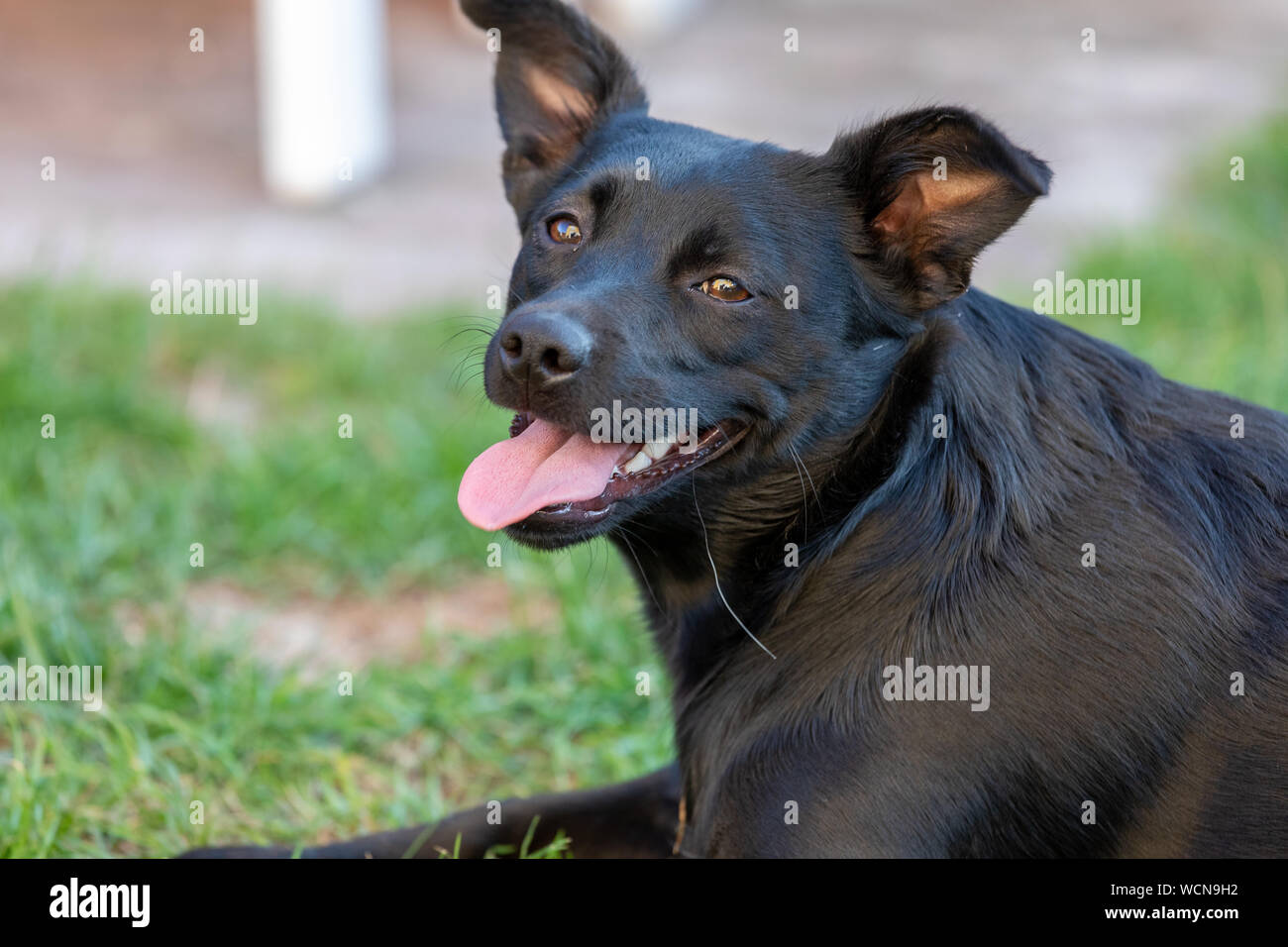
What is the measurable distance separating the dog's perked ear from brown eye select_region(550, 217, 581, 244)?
0.51 m

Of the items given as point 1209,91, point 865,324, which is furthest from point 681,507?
point 1209,91

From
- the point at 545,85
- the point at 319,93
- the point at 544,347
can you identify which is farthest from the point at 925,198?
the point at 319,93

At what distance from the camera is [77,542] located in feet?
13.4

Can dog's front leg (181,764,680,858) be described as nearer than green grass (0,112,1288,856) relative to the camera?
Yes

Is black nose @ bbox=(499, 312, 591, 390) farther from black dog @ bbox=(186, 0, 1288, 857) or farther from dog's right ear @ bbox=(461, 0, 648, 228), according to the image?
dog's right ear @ bbox=(461, 0, 648, 228)

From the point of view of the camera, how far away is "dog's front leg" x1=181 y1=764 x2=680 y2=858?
2.88 meters

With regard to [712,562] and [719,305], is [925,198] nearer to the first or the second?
[719,305]

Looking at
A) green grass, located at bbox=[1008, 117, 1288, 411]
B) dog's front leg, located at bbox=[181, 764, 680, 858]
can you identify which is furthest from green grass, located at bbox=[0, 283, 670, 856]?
green grass, located at bbox=[1008, 117, 1288, 411]

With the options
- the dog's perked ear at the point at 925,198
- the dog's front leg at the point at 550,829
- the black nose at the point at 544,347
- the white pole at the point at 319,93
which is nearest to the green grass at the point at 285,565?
the dog's front leg at the point at 550,829

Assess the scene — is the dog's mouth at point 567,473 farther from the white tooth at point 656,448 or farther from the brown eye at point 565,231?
the brown eye at point 565,231

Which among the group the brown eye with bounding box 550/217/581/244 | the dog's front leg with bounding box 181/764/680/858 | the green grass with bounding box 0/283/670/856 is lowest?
the dog's front leg with bounding box 181/764/680/858

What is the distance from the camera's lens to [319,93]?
25.5 ft

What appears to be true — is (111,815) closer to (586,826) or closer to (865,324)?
(586,826)
